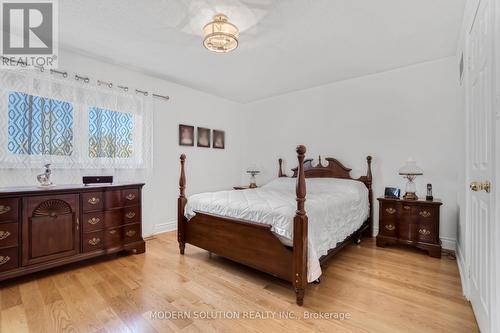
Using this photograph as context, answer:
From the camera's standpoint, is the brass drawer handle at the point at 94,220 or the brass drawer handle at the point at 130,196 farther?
the brass drawer handle at the point at 130,196

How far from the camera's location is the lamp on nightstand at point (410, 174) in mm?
3097

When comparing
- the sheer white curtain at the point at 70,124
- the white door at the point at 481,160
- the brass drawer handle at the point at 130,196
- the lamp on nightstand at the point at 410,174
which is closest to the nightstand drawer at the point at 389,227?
the lamp on nightstand at the point at 410,174

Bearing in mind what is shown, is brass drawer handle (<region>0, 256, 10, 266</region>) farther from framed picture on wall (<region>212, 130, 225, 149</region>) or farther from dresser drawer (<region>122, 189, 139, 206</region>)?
framed picture on wall (<region>212, 130, 225, 149</region>)

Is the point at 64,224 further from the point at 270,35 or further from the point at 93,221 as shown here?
the point at 270,35

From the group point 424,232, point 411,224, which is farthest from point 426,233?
point 411,224

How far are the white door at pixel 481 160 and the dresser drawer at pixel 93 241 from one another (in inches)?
130

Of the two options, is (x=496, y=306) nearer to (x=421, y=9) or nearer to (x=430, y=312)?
(x=430, y=312)

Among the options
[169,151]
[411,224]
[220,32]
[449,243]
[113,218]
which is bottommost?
[449,243]

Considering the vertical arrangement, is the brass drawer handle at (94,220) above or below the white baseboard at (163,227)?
above

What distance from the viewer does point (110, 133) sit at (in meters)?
3.30

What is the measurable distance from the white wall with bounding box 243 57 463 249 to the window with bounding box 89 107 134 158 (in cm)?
270

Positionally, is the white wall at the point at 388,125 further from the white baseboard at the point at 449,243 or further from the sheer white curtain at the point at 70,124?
the sheer white curtain at the point at 70,124

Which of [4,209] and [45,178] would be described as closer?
[4,209]

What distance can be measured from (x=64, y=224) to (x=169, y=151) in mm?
1846
